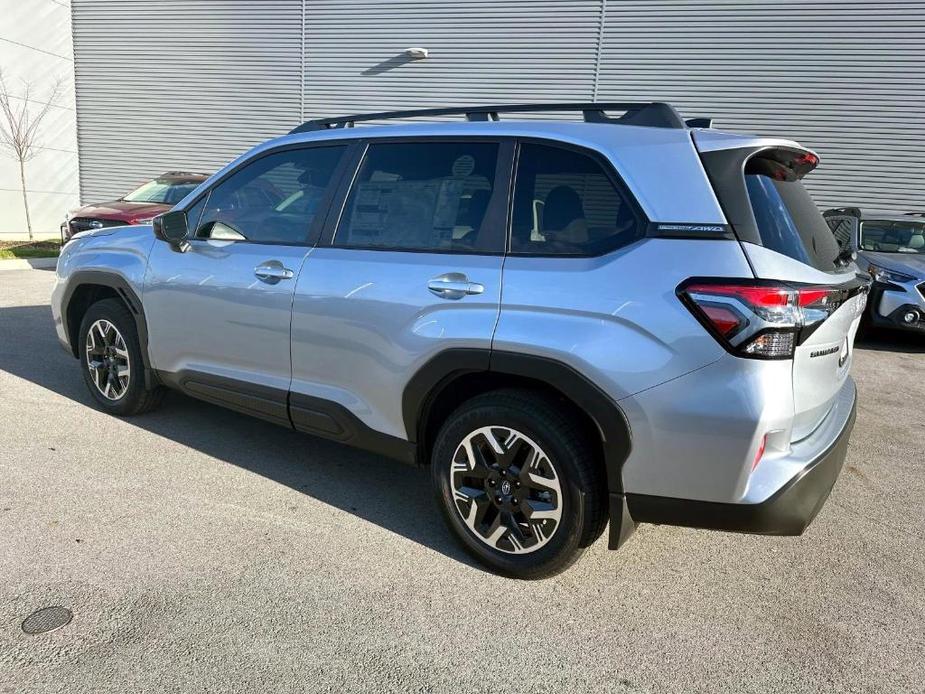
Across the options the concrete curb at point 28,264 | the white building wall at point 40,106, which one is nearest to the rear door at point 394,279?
the concrete curb at point 28,264

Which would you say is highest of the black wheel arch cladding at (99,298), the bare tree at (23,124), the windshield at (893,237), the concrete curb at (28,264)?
the bare tree at (23,124)

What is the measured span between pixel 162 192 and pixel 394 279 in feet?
32.8

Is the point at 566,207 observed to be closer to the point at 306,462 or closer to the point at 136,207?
the point at 306,462

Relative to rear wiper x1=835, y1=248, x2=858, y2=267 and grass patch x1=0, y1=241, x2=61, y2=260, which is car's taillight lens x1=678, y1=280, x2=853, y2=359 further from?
grass patch x1=0, y1=241, x2=61, y2=260

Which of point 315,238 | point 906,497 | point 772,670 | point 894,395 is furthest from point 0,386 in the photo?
point 894,395

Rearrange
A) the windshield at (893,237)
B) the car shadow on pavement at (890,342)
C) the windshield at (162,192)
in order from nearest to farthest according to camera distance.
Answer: the car shadow on pavement at (890,342), the windshield at (893,237), the windshield at (162,192)

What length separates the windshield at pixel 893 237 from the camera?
848 centimetres

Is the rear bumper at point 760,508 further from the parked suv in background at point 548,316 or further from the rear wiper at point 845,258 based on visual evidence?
the rear wiper at point 845,258

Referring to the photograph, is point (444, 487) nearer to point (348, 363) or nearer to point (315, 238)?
point (348, 363)

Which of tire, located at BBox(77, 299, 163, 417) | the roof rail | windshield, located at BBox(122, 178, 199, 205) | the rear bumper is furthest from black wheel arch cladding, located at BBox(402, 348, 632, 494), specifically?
windshield, located at BBox(122, 178, 199, 205)

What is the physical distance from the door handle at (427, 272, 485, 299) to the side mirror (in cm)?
179

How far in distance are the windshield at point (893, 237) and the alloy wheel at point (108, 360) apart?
28.0ft

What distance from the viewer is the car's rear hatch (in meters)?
2.29

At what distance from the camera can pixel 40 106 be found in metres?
15.5
